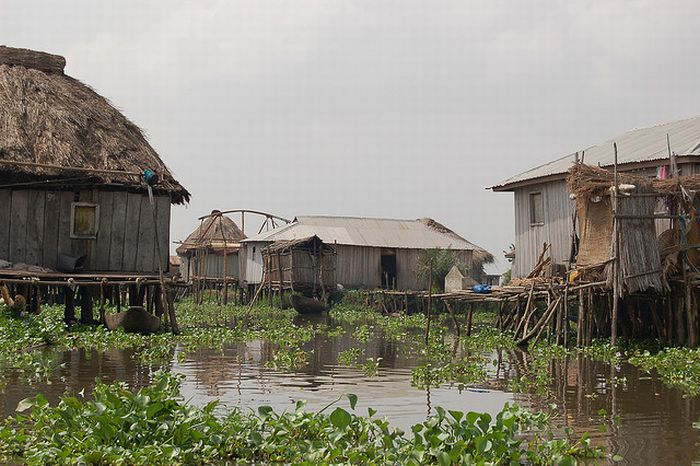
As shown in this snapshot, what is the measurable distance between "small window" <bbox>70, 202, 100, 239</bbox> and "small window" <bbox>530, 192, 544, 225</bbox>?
11.9 metres

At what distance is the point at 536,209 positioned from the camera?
87.4ft

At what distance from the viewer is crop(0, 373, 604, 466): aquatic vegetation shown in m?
8.29

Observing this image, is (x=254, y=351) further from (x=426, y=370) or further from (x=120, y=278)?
(x=426, y=370)

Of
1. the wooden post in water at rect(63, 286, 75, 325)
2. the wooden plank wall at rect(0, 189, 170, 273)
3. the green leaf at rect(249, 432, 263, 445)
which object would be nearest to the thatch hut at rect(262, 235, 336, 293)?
the wooden plank wall at rect(0, 189, 170, 273)

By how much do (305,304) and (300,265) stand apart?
9.55 ft

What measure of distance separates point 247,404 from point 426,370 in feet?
13.4

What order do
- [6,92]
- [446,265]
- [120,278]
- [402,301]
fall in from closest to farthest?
[120,278] < [6,92] < [402,301] < [446,265]

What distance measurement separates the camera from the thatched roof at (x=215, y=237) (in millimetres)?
51719

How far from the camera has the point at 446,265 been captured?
145ft

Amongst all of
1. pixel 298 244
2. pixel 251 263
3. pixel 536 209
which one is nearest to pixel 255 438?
pixel 536 209

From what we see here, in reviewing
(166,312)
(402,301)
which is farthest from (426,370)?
(402,301)

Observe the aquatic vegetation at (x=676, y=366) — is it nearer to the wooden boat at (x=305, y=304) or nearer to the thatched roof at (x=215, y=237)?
the wooden boat at (x=305, y=304)

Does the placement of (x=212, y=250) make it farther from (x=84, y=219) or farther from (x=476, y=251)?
(x=84, y=219)

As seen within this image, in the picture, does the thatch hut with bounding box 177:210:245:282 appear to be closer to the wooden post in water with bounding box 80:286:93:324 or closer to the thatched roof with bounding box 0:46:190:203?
the thatched roof with bounding box 0:46:190:203
